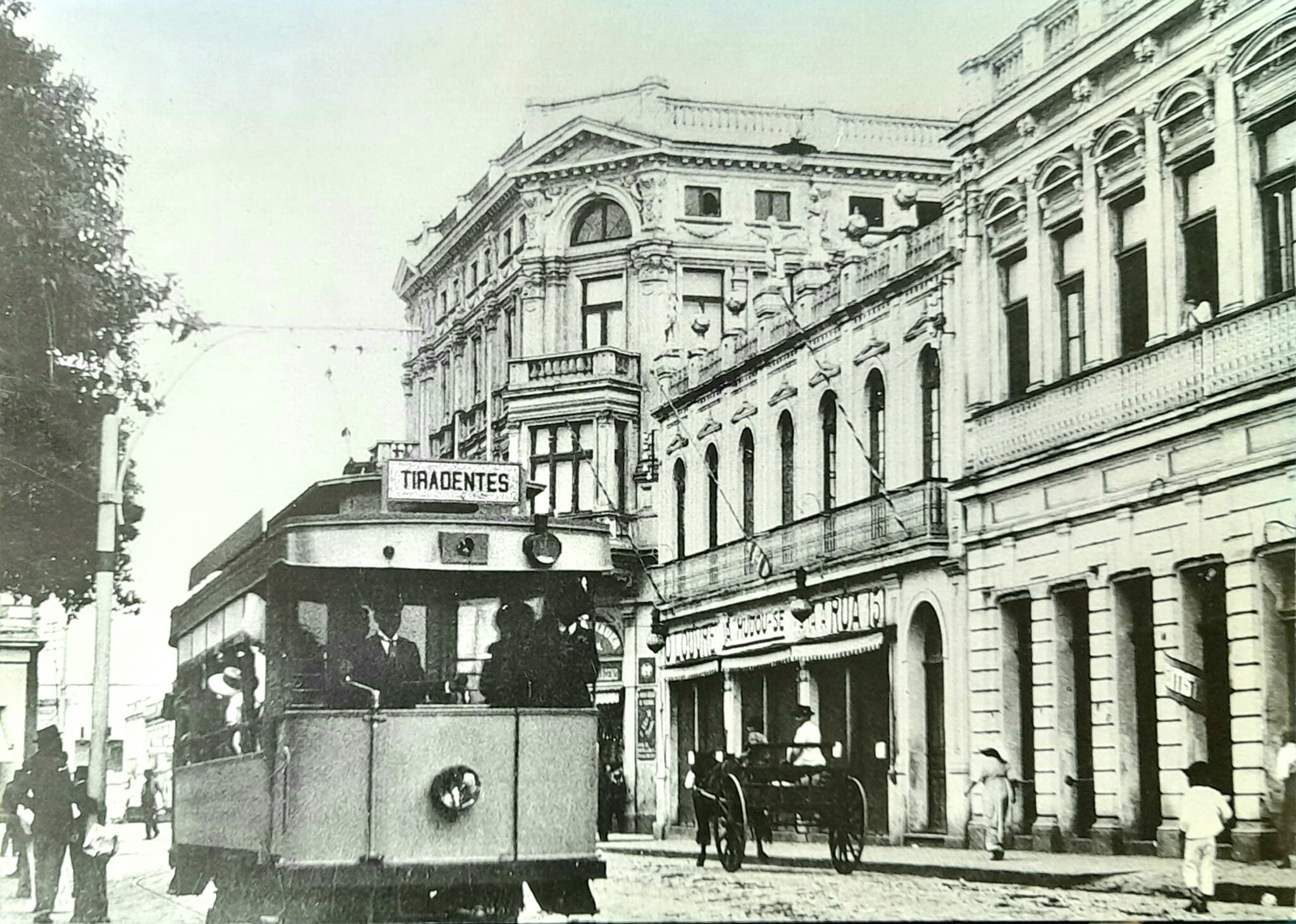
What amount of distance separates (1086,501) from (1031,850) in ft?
7.18

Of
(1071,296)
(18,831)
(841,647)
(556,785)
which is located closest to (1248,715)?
(1071,296)

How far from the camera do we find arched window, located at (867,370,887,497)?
12.5 metres

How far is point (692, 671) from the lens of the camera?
12617 millimetres

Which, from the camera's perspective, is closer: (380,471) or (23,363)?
(380,471)

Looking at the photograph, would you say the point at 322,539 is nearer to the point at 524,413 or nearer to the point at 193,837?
the point at 193,837

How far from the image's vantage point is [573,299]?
1286 cm

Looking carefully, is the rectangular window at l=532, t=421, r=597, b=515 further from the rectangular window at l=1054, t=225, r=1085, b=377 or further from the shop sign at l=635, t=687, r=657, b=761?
the rectangular window at l=1054, t=225, r=1085, b=377

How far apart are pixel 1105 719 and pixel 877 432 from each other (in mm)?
2775

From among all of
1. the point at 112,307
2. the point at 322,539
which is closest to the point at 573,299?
the point at 112,307

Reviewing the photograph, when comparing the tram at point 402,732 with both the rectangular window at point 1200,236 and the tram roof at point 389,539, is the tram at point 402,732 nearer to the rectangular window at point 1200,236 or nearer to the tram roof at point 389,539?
the tram roof at point 389,539

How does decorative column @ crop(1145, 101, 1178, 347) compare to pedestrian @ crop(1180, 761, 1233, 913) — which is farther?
decorative column @ crop(1145, 101, 1178, 347)

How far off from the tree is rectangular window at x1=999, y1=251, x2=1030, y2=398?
5.40 metres

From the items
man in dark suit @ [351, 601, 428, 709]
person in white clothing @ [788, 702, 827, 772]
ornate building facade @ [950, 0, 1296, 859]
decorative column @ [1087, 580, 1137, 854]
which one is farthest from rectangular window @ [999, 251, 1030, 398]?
man in dark suit @ [351, 601, 428, 709]

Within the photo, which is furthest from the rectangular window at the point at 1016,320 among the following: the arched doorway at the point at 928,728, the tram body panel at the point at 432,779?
the tram body panel at the point at 432,779
